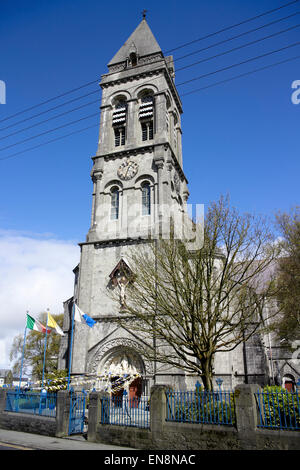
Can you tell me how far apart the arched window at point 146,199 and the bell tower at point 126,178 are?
0.05ft

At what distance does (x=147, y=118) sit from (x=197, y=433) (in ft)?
84.8

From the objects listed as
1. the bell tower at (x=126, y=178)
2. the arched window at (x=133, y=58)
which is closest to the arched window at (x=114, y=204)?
the bell tower at (x=126, y=178)

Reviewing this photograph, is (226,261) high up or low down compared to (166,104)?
down

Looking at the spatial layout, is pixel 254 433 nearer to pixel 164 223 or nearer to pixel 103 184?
pixel 164 223

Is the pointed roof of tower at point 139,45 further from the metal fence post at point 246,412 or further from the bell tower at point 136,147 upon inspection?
the metal fence post at point 246,412

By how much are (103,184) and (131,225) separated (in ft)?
15.9

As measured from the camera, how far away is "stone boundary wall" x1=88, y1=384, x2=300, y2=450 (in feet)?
29.8

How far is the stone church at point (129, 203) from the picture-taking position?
22.5 meters

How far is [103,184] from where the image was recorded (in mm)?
28453

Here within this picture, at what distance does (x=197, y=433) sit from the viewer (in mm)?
10117

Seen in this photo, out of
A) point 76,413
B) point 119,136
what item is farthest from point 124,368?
point 119,136

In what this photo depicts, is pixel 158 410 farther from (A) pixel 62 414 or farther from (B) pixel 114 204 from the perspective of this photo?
(B) pixel 114 204
